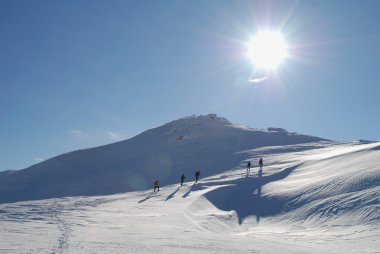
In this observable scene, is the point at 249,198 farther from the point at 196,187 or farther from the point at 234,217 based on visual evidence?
the point at 196,187

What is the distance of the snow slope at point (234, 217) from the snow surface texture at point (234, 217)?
4 centimetres

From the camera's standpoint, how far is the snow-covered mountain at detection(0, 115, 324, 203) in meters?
48.8

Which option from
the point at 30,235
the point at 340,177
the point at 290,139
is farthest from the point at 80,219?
the point at 290,139

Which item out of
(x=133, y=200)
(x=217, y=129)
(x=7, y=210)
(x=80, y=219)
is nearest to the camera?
(x=80, y=219)

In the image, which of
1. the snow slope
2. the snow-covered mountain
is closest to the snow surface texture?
the snow slope

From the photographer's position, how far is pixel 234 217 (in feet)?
87.5

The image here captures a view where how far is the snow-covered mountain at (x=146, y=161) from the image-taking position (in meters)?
48.8

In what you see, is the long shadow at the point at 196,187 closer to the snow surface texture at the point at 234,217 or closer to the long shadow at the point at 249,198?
the snow surface texture at the point at 234,217

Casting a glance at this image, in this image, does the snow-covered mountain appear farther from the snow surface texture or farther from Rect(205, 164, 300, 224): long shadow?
the snow surface texture

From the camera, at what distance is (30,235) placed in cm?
1630

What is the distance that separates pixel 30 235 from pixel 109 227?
388 centimetres

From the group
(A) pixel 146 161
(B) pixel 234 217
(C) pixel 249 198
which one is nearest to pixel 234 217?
(B) pixel 234 217

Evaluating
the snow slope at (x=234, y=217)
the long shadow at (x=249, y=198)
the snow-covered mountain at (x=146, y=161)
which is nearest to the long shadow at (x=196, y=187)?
the snow slope at (x=234, y=217)

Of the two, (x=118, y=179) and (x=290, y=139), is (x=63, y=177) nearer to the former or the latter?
(x=118, y=179)
